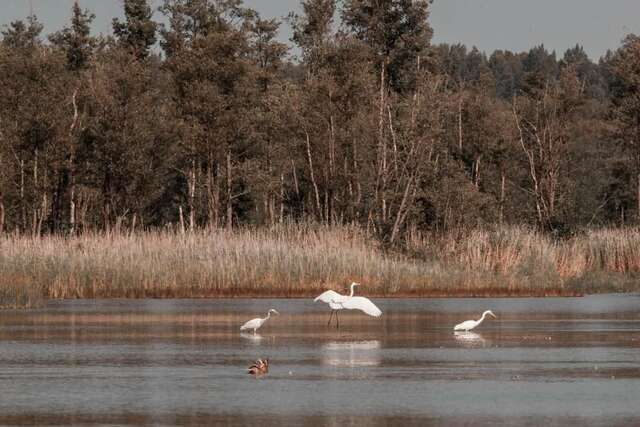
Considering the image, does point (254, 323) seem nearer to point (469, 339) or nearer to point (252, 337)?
point (252, 337)

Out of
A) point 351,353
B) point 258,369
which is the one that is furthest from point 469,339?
point 258,369

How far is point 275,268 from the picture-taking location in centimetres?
3988

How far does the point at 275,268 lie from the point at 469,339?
570 inches

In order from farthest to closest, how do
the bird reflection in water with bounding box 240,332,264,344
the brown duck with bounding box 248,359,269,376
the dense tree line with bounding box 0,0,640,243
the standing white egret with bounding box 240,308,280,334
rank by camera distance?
the dense tree line with bounding box 0,0,640,243
the standing white egret with bounding box 240,308,280,334
the bird reflection in water with bounding box 240,332,264,344
the brown duck with bounding box 248,359,269,376

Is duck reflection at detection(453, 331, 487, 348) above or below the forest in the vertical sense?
below

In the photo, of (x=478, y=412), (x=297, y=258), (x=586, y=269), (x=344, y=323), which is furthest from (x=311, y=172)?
(x=478, y=412)

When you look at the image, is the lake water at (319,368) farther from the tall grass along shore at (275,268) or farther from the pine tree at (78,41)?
the pine tree at (78,41)

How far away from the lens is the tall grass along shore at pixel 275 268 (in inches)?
1539

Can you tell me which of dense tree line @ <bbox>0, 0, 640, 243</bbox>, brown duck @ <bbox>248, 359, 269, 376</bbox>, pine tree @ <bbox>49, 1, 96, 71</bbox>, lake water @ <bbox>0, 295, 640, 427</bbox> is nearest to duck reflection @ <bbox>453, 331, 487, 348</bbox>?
lake water @ <bbox>0, 295, 640, 427</bbox>

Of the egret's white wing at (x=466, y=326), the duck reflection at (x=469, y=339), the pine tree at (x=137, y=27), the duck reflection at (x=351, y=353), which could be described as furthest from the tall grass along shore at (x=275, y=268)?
the pine tree at (x=137, y=27)

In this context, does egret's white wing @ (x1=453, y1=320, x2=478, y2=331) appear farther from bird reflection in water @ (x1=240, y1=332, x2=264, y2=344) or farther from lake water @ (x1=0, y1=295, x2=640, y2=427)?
bird reflection in water @ (x1=240, y1=332, x2=264, y2=344)

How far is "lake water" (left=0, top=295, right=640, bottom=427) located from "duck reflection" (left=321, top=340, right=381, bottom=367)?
0.03 m

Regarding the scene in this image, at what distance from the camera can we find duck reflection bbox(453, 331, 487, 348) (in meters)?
24.9

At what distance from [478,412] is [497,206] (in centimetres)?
4541
